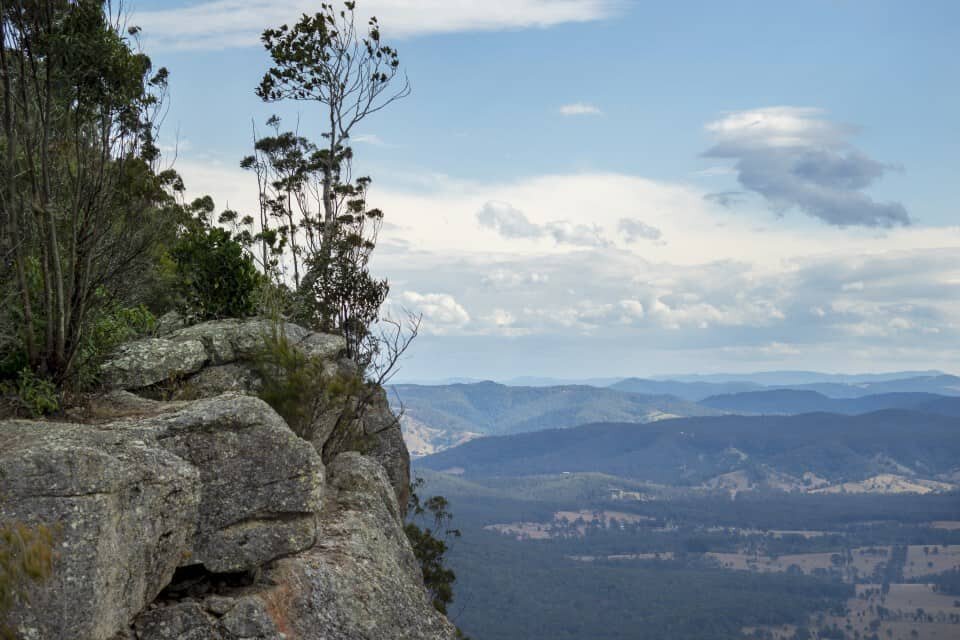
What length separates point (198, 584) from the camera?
14375mm

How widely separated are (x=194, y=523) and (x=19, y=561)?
3.35 meters

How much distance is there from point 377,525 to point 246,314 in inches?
444

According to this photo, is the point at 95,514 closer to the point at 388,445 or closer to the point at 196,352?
the point at 196,352

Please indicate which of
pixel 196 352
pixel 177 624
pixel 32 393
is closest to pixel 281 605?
pixel 177 624

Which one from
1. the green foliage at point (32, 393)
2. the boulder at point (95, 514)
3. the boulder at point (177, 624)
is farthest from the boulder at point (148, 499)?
the green foliage at point (32, 393)

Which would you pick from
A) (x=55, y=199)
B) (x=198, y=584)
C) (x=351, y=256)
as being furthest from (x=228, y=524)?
(x=351, y=256)

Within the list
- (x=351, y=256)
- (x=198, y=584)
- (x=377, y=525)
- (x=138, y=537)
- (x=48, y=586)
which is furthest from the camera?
(x=351, y=256)

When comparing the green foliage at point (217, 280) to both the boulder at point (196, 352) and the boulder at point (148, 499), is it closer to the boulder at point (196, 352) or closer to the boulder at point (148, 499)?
the boulder at point (196, 352)

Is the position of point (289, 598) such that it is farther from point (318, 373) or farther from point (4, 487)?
point (318, 373)

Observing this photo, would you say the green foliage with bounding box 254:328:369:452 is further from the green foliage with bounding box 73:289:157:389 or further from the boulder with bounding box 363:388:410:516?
the boulder with bounding box 363:388:410:516

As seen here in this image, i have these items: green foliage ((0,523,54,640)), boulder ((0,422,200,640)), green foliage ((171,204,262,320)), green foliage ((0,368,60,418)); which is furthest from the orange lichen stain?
green foliage ((171,204,262,320))

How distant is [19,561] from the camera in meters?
10.7

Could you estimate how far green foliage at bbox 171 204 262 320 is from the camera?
2662 centimetres

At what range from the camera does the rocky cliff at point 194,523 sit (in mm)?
11445
